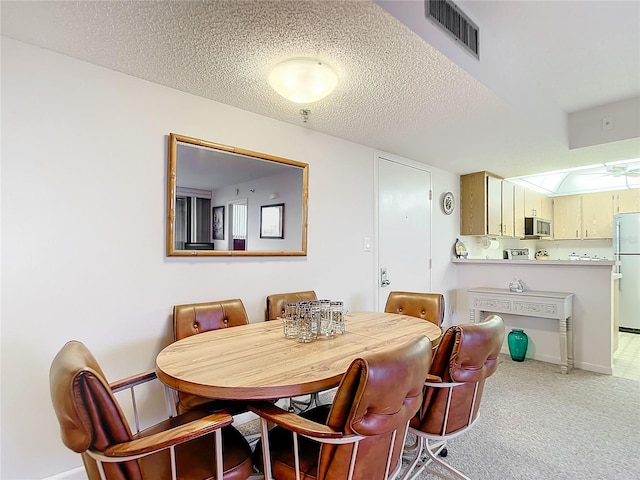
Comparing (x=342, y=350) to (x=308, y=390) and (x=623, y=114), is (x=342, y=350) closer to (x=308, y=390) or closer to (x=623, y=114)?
(x=308, y=390)

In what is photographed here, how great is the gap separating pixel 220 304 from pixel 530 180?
218 inches

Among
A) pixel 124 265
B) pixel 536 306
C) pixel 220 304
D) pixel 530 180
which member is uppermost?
pixel 530 180

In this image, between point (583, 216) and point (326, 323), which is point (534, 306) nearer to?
point (326, 323)

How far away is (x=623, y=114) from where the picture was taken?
2941mm

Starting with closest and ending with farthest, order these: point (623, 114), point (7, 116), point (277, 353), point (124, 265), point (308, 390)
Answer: point (308, 390) < point (277, 353) < point (7, 116) < point (124, 265) < point (623, 114)

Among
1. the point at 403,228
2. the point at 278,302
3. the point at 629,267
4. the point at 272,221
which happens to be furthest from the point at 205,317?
the point at 629,267

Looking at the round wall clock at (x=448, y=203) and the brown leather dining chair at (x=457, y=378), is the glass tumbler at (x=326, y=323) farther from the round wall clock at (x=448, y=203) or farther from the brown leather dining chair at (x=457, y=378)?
the round wall clock at (x=448, y=203)

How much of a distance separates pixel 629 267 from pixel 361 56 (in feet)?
18.5

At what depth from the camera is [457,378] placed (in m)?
1.47

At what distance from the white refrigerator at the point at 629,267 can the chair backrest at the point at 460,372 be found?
4.95m

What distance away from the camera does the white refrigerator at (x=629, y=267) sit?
4.99 metres

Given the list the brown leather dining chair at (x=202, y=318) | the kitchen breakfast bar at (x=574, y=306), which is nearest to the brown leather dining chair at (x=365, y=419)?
the brown leather dining chair at (x=202, y=318)

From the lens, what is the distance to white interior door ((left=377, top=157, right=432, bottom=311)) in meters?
3.54

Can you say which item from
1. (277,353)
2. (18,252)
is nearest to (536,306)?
(277,353)
